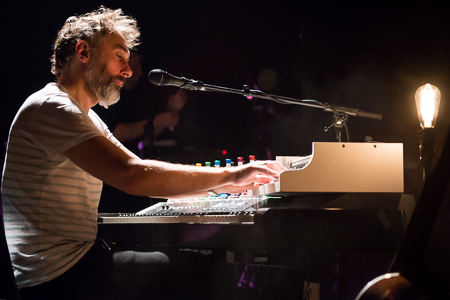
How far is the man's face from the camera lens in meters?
1.65

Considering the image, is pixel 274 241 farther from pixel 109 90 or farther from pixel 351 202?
pixel 109 90

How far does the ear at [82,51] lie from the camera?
1.64 metres

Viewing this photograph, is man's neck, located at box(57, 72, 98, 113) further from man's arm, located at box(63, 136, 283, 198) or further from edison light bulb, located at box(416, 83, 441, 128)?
edison light bulb, located at box(416, 83, 441, 128)

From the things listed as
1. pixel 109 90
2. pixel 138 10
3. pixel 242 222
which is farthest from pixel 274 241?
pixel 138 10

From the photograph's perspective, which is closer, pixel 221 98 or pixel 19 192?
pixel 19 192

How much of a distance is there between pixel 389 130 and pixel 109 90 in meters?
2.30

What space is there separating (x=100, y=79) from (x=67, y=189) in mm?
582

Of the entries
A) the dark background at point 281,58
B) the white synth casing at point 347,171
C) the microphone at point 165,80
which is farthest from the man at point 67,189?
the dark background at point 281,58

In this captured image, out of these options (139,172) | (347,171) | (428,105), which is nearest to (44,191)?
(139,172)

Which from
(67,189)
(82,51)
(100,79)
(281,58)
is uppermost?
(281,58)

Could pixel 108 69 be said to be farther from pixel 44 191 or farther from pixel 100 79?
pixel 44 191

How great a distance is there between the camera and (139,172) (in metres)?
1.25

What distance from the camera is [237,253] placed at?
2207 mm

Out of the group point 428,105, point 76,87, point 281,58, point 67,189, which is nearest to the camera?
point 67,189
